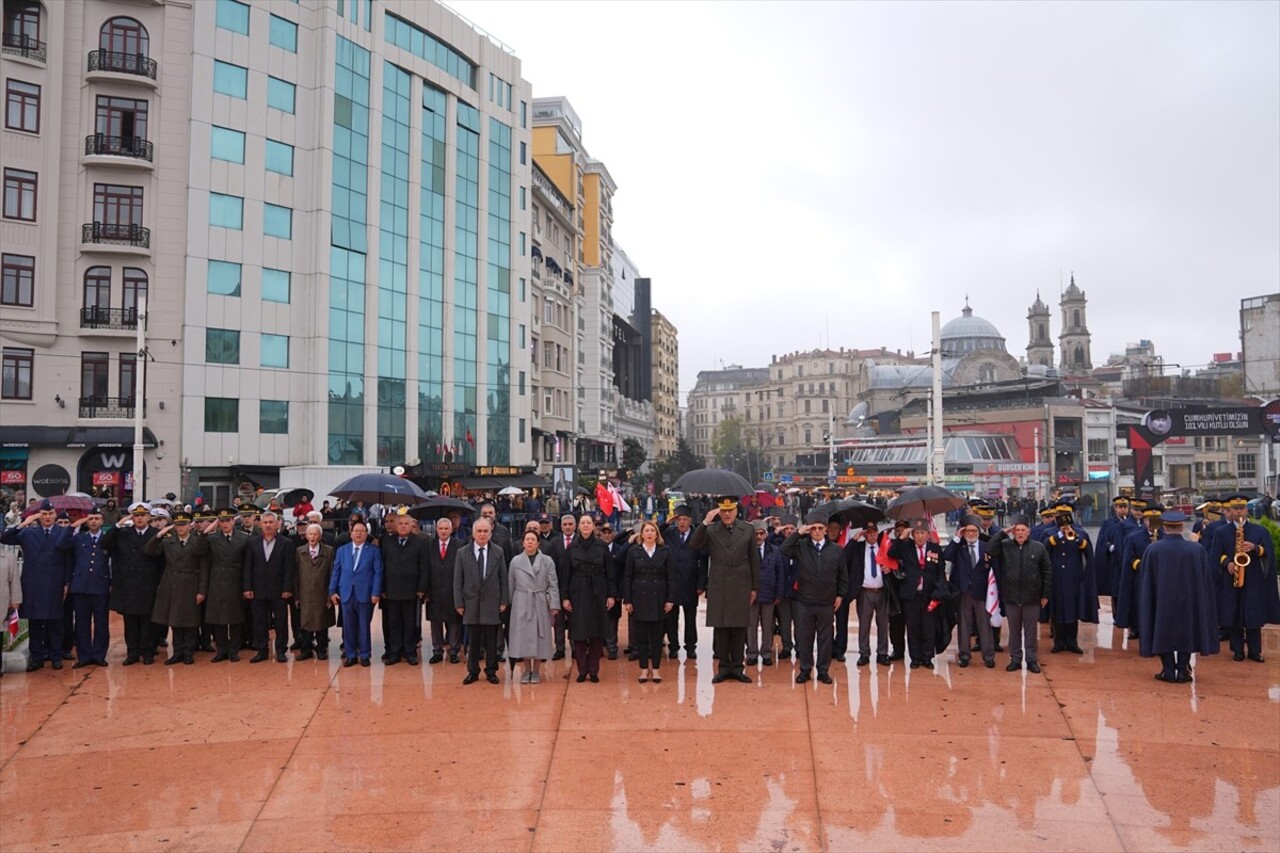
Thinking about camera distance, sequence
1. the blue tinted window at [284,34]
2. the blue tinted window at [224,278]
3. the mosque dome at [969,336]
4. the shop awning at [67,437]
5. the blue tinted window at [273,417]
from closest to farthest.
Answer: the shop awning at [67,437]
the blue tinted window at [224,278]
the blue tinted window at [273,417]
the blue tinted window at [284,34]
the mosque dome at [969,336]

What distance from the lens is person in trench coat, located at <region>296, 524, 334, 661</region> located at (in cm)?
984

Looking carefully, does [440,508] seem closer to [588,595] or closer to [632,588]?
[588,595]

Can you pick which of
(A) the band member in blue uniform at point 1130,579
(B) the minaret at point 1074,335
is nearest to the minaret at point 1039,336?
(B) the minaret at point 1074,335

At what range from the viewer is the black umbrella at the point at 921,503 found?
1061 centimetres

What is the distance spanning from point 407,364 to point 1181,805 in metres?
38.4

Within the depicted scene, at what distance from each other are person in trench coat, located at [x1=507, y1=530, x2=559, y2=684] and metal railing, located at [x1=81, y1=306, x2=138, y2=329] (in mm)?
28369

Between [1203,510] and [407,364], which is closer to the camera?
[1203,510]

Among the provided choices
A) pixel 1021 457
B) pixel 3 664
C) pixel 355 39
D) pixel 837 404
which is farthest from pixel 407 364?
pixel 837 404

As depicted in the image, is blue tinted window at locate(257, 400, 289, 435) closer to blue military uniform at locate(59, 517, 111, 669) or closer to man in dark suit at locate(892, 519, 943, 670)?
blue military uniform at locate(59, 517, 111, 669)

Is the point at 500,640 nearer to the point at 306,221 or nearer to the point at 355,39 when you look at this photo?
the point at 306,221

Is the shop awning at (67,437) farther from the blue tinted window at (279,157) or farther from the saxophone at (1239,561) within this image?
the saxophone at (1239,561)

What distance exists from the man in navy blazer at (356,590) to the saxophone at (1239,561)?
9.56 m

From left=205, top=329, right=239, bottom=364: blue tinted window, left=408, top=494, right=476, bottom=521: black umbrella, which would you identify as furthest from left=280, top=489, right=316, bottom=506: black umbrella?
left=205, top=329, right=239, bottom=364: blue tinted window

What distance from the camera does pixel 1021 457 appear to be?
229 feet
